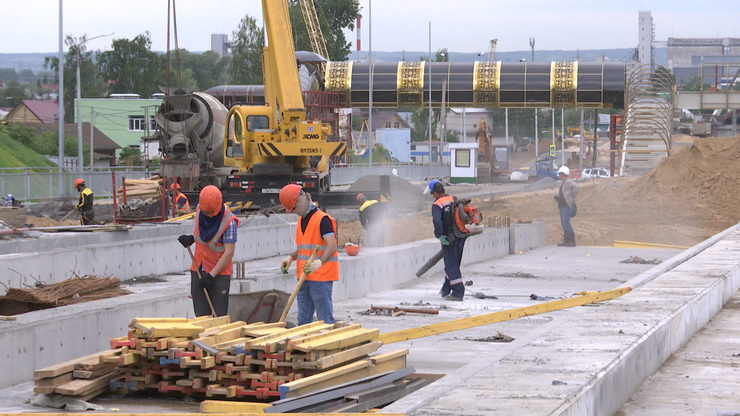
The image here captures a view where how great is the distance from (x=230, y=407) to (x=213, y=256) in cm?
302

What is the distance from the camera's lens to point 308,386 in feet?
26.7

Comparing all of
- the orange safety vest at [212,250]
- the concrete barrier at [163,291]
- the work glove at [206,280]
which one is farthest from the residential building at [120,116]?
the work glove at [206,280]

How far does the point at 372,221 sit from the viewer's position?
70.7ft

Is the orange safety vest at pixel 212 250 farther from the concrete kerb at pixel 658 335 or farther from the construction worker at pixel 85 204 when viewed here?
the construction worker at pixel 85 204

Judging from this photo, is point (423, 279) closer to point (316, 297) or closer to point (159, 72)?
point (316, 297)

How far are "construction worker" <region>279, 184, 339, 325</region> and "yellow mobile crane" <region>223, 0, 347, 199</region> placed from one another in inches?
743

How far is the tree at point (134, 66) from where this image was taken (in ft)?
358

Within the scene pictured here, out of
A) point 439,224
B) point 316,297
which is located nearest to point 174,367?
point 316,297

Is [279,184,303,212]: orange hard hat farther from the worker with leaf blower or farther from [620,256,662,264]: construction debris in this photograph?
[620,256,662,264]: construction debris

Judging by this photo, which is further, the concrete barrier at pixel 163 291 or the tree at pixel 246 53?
the tree at pixel 246 53

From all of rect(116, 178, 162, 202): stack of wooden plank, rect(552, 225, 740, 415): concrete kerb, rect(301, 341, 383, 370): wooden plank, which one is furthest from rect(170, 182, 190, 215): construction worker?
rect(301, 341, 383, 370): wooden plank

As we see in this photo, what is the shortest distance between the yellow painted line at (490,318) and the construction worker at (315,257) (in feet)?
3.15

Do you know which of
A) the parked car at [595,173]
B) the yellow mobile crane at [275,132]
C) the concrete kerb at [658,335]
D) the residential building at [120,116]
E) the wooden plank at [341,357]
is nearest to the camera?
the concrete kerb at [658,335]

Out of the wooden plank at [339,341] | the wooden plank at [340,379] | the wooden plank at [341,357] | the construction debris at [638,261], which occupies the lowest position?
the construction debris at [638,261]
